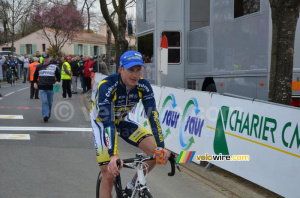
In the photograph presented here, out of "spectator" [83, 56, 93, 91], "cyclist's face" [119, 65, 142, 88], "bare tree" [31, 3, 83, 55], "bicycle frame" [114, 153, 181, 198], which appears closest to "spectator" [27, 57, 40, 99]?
"spectator" [83, 56, 93, 91]

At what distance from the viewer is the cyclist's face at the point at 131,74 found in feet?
14.7

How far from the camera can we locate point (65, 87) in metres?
23.3

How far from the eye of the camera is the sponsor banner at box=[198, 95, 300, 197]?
6.04 m

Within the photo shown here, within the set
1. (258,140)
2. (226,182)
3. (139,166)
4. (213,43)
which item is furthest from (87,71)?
(139,166)

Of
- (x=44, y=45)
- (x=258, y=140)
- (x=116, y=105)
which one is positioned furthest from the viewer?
(x=44, y=45)

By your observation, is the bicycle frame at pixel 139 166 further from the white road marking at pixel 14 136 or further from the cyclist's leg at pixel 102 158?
the white road marking at pixel 14 136

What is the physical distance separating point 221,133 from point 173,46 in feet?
26.0

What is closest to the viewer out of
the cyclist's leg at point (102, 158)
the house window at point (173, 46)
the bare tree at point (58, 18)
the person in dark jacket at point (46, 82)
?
the cyclist's leg at point (102, 158)

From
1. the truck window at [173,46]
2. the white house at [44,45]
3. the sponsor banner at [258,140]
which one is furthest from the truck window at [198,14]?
the white house at [44,45]

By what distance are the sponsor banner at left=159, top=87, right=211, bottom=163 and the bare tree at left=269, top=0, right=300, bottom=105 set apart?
1.18 meters

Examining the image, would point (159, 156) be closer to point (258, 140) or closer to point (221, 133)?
point (258, 140)

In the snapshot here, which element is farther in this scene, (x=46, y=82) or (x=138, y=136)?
(x=46, y=82)

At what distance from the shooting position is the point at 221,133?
7781 millimetres

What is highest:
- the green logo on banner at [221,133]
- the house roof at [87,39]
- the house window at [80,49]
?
the house roof at [87,39]
